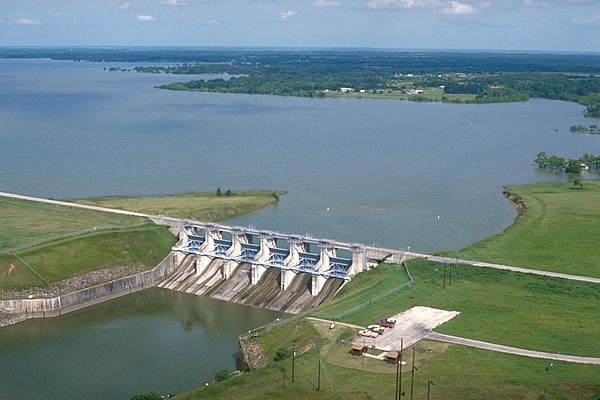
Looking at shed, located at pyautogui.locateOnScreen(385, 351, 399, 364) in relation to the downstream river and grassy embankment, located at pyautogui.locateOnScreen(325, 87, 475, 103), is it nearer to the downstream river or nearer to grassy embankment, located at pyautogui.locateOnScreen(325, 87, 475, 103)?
Result: the downstream river

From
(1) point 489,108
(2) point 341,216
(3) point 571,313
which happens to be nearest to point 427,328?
(3) point 571,313

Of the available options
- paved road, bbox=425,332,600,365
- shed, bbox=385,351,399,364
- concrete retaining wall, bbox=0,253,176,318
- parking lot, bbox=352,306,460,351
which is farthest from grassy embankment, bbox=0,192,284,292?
paved road, bbox=425,332,600,365

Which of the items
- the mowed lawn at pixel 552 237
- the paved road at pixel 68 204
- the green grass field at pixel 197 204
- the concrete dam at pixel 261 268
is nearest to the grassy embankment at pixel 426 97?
the mowed lawn at pixel 552 237

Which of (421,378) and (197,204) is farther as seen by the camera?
(197,204)

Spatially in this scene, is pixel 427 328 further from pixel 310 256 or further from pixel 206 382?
pixel 310 256

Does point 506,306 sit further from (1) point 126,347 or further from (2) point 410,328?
(1) point 126,347

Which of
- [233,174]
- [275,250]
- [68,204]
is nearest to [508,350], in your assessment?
[275,250]
